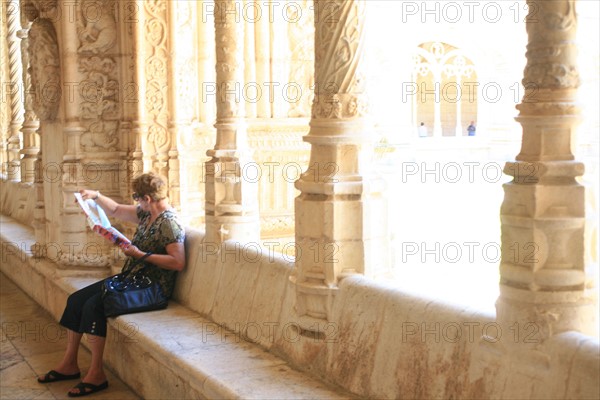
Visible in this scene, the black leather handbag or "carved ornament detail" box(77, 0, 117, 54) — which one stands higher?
"carved ornament detail" box(77, 0, 117, 54)

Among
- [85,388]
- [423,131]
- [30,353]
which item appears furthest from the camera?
[423,131]

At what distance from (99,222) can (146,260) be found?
433 mm

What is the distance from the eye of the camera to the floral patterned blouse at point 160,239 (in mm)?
4453

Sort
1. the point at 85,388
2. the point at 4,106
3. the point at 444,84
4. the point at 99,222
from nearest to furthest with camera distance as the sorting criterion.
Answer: the point at 85,388
the point at 99,222
the point at 4,106
the point at 444,84

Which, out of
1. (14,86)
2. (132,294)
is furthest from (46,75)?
(14,86)

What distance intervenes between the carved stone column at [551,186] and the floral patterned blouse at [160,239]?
8.17 ft

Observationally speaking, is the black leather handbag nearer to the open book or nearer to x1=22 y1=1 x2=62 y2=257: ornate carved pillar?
the open book

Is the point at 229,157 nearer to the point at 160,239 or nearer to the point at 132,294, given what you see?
the point at 160,239

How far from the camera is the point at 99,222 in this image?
462 cm

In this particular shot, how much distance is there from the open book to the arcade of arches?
42 cm

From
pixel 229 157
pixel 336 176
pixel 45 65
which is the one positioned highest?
pixel 45 65

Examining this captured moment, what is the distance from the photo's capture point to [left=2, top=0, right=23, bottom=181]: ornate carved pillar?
10516mm

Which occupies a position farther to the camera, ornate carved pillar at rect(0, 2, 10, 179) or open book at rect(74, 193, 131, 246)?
ornate carved pillar at rect(0, 2, 10, 179)

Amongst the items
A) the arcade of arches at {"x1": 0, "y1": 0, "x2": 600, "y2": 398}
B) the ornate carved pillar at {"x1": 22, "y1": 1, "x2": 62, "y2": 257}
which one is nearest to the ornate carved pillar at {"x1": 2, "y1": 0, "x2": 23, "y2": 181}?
the arcade of arches at {"x1": 0, "y1": 0, "x2": 600, "y2": 398}
